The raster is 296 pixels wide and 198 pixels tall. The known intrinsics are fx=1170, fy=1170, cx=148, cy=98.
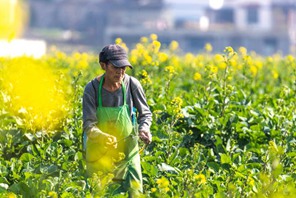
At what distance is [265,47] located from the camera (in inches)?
4176

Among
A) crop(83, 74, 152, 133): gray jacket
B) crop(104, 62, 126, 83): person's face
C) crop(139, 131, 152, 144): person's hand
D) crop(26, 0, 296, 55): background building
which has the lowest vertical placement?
crop(26, 0, 296, 55): background building

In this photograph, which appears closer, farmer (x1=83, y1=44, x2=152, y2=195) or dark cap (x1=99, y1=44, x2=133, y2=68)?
dark cap (x1=99, y1=44, x2=133, y2=68)

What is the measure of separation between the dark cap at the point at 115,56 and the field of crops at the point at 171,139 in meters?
0.69

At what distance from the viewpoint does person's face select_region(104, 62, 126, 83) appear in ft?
23.3

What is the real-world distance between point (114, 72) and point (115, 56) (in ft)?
0.35

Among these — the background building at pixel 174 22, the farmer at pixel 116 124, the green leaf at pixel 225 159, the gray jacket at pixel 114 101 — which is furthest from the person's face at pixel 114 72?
the background building at pixel 174 22

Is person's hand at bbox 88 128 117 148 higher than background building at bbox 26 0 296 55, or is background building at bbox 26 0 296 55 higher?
person's hand at bbox 88 128 117 148

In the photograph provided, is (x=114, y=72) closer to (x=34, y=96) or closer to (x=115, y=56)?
(x=115, y=56)

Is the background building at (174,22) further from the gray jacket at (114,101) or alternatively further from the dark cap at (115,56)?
the dark cap at (115,56)

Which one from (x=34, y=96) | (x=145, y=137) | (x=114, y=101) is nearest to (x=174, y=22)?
(x=34, y=96)

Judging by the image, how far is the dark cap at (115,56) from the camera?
7.07 m

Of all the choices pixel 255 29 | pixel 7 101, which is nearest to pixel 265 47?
pixel 255 29

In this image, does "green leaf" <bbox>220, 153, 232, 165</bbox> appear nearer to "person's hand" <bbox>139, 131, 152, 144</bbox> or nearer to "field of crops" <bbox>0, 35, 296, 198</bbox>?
"field of crops" <bbox>0, 35, 296, 198</bbox>

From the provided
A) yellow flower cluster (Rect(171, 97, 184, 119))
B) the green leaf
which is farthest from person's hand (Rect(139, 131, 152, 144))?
the green leaf
